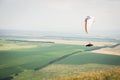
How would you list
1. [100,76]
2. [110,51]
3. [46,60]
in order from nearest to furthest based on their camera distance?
1. [100,76]
2. [110,51]
3. [46,60]

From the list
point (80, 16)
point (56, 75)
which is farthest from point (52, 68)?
point (80, 16)

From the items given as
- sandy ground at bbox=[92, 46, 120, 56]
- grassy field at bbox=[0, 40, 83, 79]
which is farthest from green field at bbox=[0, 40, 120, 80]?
sandy ground at bbox=[92, 46, 120, 56]

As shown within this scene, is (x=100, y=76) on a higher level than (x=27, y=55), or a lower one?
lower

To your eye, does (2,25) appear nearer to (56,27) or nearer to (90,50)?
(56,27)

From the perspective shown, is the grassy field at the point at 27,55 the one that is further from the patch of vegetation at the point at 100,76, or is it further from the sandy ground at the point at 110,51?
the patch of vegetation at the point at 100,76

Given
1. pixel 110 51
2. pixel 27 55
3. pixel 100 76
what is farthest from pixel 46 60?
pixel 110 51

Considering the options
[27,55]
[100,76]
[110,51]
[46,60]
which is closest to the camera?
Answer: [100,76]

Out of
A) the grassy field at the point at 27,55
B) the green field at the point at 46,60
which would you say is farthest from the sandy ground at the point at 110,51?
the grassy field at the point at 27,55

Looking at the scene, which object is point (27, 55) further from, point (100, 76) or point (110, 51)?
point (110, 51)

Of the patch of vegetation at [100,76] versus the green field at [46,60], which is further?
the green field at [46,60]
